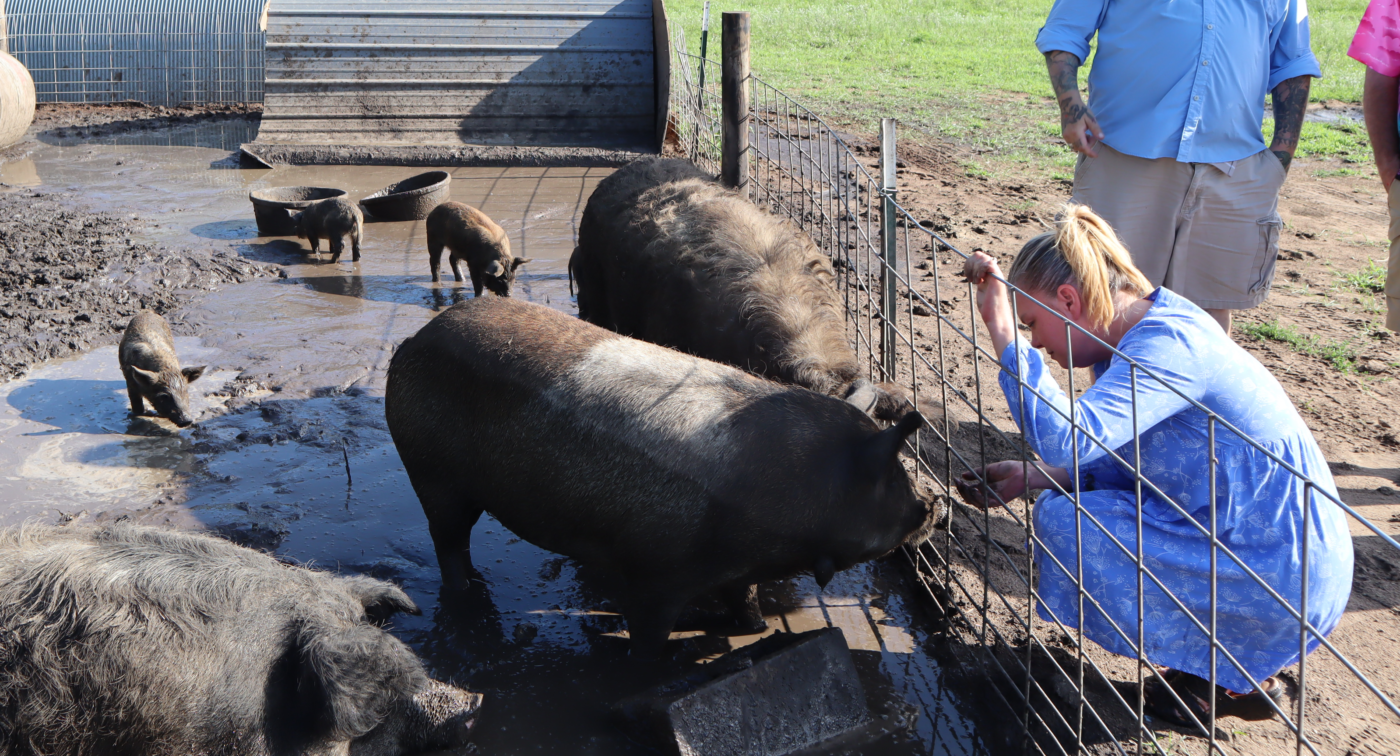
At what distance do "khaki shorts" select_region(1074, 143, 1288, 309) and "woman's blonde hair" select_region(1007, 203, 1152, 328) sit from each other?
5.09ft

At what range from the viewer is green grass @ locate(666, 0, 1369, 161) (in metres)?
12.4

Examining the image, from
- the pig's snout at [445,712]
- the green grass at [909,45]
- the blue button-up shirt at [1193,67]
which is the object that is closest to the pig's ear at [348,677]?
the pig's snout at [445,712]

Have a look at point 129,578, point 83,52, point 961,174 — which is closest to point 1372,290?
point 961,174

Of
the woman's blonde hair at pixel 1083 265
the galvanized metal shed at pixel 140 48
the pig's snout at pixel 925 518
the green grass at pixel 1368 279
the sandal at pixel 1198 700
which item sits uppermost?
the galvanized metal shed at pixel 140 48

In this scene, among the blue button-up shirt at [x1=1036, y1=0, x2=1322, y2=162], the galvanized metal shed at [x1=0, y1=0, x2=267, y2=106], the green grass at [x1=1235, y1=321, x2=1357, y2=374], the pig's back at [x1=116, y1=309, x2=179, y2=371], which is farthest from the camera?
the galvanized metal shed at [x1=0, y1=0, x2=267, y2=106]

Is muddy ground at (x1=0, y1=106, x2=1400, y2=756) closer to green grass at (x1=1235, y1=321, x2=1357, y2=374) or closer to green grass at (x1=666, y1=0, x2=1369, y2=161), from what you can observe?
green grass at (x1=1235, y1=321, x2=1357, y2=374)

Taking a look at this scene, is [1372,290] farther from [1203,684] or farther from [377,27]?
[377,27]

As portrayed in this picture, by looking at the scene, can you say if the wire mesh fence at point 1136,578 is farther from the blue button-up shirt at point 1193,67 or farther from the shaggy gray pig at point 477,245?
the shaggy gray pig at point 477,245

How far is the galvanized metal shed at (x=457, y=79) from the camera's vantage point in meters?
11.8

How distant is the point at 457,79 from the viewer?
39.4ft

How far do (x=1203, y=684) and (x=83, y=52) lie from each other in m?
15.6

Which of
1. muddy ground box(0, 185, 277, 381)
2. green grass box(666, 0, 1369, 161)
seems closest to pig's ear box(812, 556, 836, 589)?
muddy ground box(0, 185, 277, 381)

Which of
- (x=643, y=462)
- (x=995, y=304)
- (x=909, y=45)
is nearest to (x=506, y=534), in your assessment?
(x=643, y=462)

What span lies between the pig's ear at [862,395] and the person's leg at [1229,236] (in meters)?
1.70
